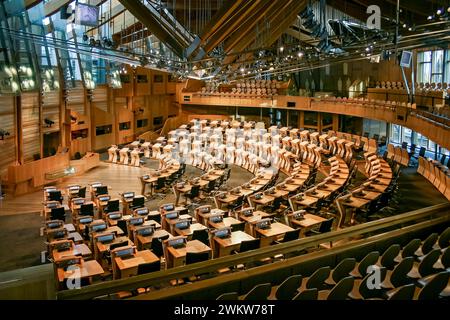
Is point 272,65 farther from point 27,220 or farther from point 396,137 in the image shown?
point 396,137

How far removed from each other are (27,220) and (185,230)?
21.0ft

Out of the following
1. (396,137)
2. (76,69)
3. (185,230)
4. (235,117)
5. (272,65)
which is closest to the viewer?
(185,230)

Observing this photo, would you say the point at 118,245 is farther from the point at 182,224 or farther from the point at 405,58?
the point at 405,58

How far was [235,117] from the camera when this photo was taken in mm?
34188

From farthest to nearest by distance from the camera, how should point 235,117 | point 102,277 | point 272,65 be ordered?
point 235,117, point 272,65, point 102,277

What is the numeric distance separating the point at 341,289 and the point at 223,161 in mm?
15812

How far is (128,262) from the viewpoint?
9891mm

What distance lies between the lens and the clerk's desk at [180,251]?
10.3m

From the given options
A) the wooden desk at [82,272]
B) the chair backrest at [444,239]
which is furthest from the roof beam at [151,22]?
the chair backrest at [444,239]

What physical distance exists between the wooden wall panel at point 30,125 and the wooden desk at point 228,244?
523 inches

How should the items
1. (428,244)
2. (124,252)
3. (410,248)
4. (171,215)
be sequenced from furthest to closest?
(171,215) < (124,252) < (428,244) < (410,248)

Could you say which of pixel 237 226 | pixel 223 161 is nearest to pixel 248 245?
pixel 237 226

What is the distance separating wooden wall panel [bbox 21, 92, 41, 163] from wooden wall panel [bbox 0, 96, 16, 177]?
778 millimetres
